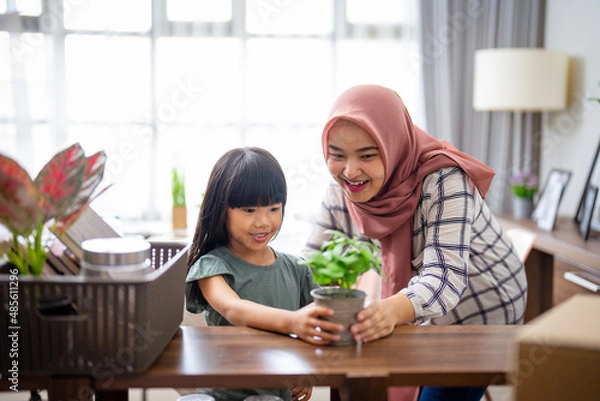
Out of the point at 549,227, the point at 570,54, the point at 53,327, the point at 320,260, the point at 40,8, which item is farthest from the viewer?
the point at 40,8

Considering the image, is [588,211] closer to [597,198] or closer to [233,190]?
[597,198]

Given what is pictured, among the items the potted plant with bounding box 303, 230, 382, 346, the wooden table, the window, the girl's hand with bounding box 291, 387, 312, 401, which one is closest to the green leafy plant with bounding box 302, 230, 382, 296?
the potted plant with bounding box 303, 230, 382, 346

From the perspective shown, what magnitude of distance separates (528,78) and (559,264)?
4.01ft

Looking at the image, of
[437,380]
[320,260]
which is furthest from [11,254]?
[437,380]

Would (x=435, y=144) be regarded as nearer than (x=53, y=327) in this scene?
No

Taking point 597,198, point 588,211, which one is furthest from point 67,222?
point 597,198

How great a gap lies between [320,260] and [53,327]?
0.45 metres

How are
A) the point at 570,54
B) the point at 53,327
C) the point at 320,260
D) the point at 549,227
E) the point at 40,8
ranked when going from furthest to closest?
the point at 40,8 → the point at 570,54 → the point at 549,227 → the point at 320,260 → the point at 53,327

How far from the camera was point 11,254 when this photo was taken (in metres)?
1.05

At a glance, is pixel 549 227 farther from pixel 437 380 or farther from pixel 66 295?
pixel 66 295

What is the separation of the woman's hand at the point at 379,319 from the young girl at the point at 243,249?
23 centimetres

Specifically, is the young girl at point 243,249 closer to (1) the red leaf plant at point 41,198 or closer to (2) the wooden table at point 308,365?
(2) the wooden table at point 308,365

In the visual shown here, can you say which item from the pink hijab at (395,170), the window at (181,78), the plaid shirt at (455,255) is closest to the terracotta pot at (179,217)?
the window at (181,78)

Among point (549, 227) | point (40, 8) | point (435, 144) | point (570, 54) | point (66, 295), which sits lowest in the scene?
point (549, 227)
